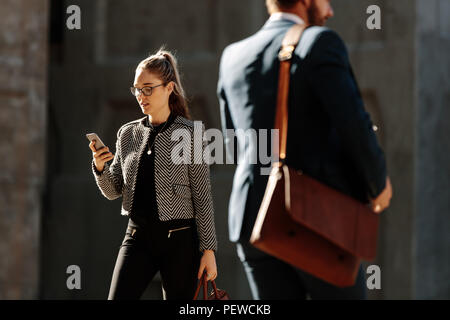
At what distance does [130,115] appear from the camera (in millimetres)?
9281

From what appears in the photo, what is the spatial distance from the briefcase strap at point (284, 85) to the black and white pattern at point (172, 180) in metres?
0.68

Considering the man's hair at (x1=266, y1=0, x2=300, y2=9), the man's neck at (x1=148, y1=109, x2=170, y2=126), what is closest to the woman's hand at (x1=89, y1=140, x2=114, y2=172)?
the man's neck at (x1=148, y1=109, x2=170, y2=126)

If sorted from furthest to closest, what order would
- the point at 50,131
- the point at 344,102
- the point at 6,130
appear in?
1. the point at 50,131
2. the point at 6,130
3. the point at 344,102

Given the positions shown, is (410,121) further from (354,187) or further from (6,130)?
(354,187)

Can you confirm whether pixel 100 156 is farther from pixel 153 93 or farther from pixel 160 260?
pixel 160 260

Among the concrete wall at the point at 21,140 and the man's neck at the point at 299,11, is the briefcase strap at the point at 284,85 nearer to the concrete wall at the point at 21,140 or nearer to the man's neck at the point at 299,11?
the man's neck at the point at 299,11

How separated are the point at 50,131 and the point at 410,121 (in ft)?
13.7

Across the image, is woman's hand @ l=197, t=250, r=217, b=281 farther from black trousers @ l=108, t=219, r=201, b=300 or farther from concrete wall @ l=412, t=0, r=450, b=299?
concrete wall @ l=412, t=0, r=450, b=299

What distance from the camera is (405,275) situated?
8078 millimetres

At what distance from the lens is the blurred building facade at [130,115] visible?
816 cm

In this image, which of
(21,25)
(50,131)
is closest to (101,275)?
(50,131)

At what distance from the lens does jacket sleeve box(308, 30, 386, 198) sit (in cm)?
247

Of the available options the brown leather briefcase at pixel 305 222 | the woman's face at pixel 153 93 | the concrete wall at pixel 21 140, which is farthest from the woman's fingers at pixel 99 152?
the concrete wall at pixel 21 140

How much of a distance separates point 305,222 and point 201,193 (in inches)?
29.9
